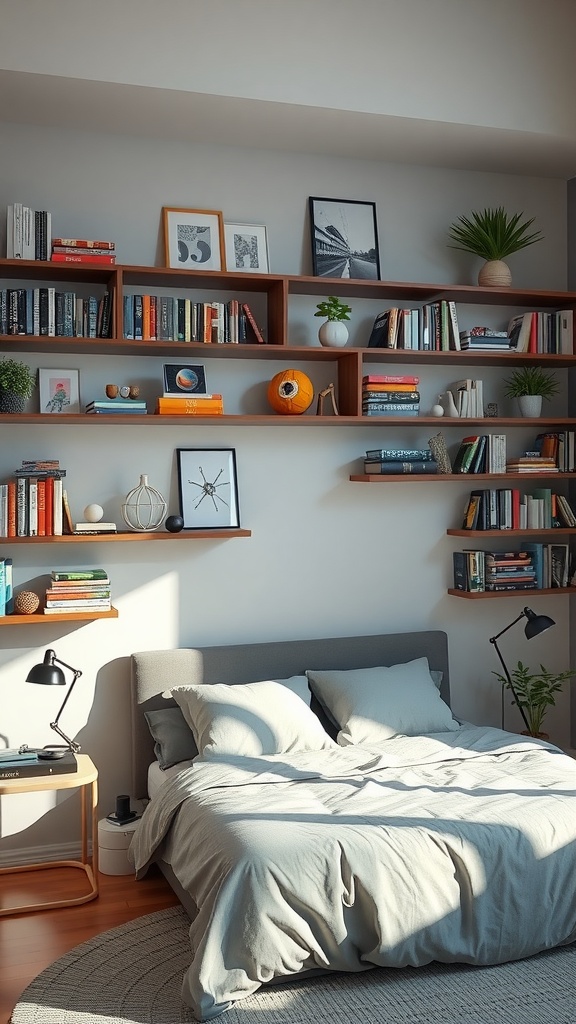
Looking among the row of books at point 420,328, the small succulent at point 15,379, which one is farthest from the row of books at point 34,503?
the row of books at point 420,328

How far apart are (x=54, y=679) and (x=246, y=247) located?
2.00 m

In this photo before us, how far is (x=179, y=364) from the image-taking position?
4.00 m

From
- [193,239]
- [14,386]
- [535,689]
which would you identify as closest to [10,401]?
[14,386]

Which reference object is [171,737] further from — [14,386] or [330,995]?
[14,386]

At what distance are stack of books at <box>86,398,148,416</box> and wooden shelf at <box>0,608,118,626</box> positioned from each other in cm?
79

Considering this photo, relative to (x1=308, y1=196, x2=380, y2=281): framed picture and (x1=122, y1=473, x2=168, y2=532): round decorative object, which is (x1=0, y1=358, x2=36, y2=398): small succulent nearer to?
(x1=122, y1=473, x2=168, y2=532): round decorative object

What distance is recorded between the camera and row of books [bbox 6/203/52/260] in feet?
12.0

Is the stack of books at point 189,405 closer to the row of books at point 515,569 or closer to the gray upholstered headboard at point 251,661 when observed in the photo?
the gray upholstered headboard at point 251,661

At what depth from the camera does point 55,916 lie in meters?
3.34

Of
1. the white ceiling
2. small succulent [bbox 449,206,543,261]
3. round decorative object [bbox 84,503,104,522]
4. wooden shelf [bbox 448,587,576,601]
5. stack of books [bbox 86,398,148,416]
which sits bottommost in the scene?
wooden shelf [bbox 448,587,576,601]

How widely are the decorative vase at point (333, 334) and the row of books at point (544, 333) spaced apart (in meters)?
0.90

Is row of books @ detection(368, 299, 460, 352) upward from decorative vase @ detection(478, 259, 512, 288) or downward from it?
downward

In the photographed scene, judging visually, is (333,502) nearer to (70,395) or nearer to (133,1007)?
(70,395)

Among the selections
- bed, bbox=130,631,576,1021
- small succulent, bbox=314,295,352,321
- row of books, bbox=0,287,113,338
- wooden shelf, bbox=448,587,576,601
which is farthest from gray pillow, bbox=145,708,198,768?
small succulent, bbox=314,295,352,321
